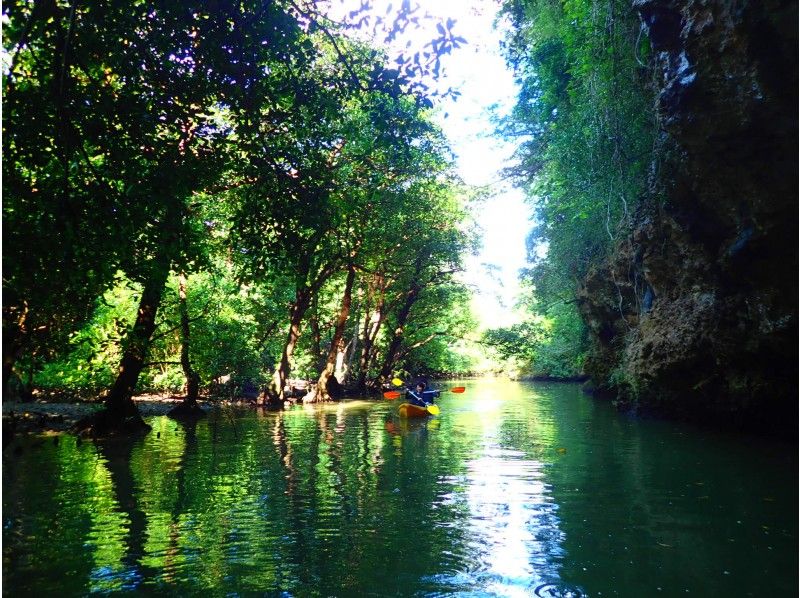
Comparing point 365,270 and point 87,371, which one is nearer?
point 365,270

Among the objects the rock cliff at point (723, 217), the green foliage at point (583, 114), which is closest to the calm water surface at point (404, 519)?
the rock cliff at point (723, 217)

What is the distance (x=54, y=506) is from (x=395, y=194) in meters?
14.2

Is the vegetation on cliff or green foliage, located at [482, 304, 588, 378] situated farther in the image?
green foliage, located at [482, 304, 588, 378]

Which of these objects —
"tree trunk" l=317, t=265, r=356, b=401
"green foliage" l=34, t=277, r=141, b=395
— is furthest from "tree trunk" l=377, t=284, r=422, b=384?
"green foliage" l=34, t=277, r=141, b=395

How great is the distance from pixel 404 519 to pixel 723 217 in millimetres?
8868

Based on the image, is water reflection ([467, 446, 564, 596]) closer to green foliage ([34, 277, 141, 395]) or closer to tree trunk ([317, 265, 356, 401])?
green foliage ([34, 277, 141, 395])

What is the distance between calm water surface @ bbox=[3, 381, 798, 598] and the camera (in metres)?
4.91

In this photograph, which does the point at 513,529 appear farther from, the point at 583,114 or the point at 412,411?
the point at 412,411

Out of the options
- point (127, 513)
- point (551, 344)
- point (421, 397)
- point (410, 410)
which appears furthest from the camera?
point (551, 344)

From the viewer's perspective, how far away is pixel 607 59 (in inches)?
509

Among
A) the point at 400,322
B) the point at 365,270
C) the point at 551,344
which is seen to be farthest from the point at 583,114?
the point at 551,344

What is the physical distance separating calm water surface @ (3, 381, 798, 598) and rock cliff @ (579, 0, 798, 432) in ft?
6.34

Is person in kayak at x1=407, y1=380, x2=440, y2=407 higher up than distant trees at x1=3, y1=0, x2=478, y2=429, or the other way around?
distant trees at x1=3, y1=0, x2=478, y2=429

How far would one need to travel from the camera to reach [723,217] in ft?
37.5
